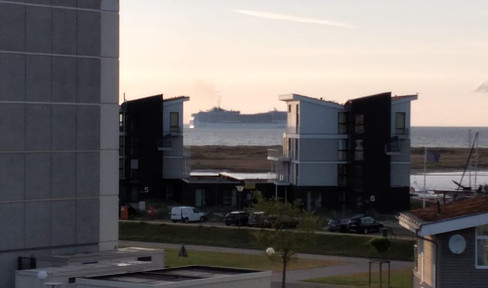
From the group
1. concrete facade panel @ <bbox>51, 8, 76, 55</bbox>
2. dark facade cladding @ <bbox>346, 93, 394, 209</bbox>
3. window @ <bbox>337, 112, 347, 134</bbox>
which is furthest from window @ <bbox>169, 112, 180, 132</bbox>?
concrete facade panel @ <bbox>51, 8, 76, 55</bbox>

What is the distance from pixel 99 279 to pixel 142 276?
1.42 meters

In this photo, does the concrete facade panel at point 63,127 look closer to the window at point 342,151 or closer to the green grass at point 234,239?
the green grass at point 234,239

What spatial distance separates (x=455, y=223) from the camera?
31.3 meters

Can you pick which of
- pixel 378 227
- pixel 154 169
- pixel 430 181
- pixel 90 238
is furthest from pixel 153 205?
pixel 430 181

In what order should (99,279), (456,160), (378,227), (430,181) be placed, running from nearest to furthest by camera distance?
(99,279) < (378,227) < (430,181) < (456,160)

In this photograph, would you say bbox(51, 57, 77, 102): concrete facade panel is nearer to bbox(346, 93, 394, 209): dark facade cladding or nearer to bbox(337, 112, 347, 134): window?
bbox(346, 93, 394, 209): dark facade cladding

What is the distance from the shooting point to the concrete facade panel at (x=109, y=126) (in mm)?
40719

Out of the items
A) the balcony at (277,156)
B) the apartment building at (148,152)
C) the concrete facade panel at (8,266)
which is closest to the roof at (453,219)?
the concrete facade panel at (8,266)

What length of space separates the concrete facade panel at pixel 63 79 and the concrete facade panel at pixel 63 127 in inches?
13.6

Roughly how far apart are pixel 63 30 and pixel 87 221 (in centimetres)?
677

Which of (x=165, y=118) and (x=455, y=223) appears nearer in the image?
(x=455, y=223)

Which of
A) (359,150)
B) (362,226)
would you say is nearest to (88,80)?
(362,226)

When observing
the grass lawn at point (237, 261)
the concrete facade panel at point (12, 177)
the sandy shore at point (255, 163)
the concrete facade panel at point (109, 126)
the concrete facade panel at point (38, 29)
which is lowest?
the grass lawn at point (237, 261)

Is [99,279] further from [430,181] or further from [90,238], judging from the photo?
[430,181]
